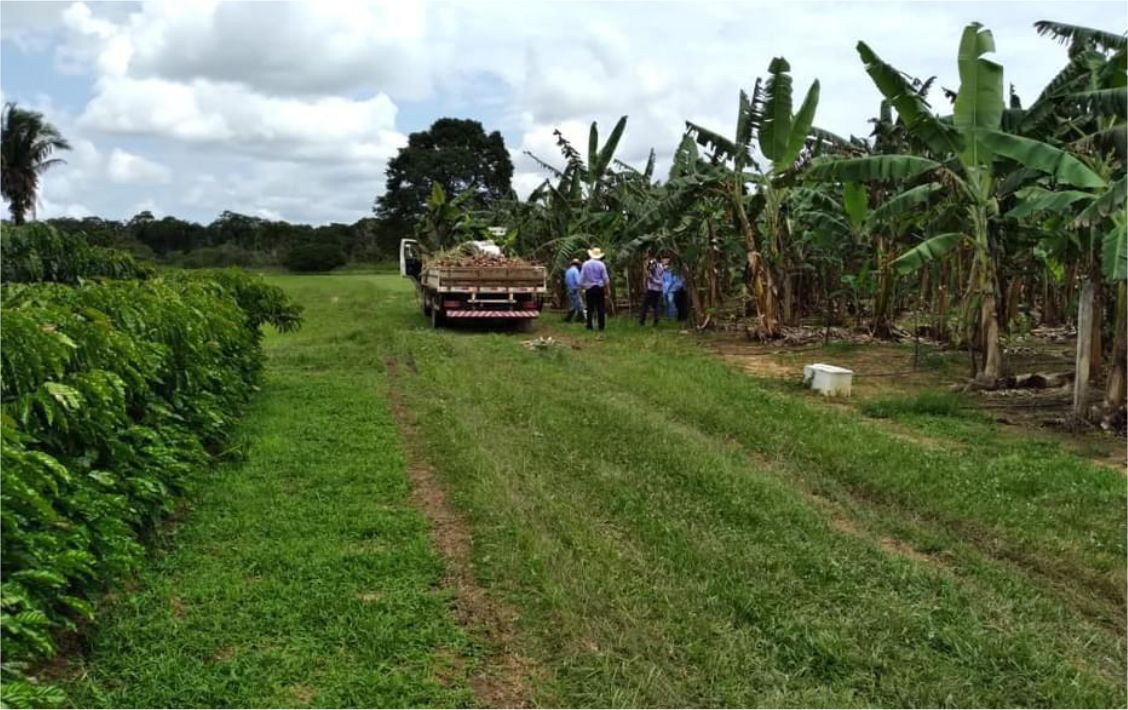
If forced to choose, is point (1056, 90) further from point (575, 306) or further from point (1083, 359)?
point (575, 306)

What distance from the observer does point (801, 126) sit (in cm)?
1292

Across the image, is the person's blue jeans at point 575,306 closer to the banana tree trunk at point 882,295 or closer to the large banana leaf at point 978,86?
the banana tree trunk at point 882,295

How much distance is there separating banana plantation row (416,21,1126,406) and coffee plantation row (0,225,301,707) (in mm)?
7114

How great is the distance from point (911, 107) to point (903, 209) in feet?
3.73

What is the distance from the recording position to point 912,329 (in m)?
16.6

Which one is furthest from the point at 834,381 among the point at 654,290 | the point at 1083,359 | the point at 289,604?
the point at 654,290

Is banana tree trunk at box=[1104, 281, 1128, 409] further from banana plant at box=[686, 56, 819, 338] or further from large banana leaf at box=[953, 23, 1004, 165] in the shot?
banana plant at box=[686, 56, 819, 338]

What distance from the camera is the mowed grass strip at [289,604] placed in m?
3.36

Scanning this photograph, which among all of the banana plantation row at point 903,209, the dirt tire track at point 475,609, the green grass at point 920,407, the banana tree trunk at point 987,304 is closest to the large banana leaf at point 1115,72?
the banana plantation row at point 903,209

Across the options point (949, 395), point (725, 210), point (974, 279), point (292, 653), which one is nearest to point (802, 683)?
point (292, 653)

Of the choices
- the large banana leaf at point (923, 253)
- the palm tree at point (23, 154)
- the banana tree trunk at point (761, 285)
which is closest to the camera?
the large banana leaf at point (923, 253)

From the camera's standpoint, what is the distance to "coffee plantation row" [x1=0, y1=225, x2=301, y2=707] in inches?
127

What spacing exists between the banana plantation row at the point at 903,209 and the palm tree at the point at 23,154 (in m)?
26.6

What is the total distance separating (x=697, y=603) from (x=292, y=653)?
1.85 m
